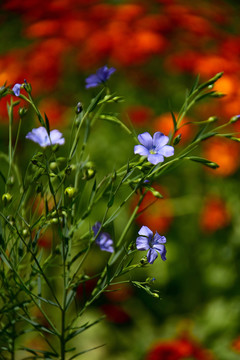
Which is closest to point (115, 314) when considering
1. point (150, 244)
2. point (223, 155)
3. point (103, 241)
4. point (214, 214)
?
point (214, 214)

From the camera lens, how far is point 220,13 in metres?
2.74

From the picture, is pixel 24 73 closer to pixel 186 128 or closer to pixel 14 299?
pixel 186 128

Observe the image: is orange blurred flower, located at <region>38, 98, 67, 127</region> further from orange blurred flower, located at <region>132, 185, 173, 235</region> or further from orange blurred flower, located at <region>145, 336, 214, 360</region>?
orange blurred flower, located at <region>145, 336, 214, 360</region>

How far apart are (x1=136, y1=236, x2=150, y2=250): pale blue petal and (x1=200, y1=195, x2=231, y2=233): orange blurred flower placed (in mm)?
1184

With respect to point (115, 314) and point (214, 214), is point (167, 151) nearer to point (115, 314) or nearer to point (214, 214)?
point (214, 214)

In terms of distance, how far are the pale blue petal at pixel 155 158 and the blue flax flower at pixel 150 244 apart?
76mm

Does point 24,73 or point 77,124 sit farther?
point 24,73

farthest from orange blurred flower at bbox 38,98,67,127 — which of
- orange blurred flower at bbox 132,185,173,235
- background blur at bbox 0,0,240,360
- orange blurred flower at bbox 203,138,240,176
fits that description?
orange blurred flower at bbox 203,138,240,176

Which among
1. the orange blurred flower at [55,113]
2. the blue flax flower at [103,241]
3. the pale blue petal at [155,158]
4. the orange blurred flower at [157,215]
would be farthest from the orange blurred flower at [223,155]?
the pale blue petal at [155,158]

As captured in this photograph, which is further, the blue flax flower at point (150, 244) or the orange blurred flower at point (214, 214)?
the orange blurred flower at point (214, 214)

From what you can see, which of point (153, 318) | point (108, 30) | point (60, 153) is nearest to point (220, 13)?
point (108, 30)

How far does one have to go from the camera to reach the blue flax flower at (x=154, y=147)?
620mm

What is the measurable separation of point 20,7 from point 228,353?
163cm

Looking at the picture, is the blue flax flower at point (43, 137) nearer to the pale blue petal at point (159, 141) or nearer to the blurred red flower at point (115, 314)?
the pale blue petal at point (159, 141)
